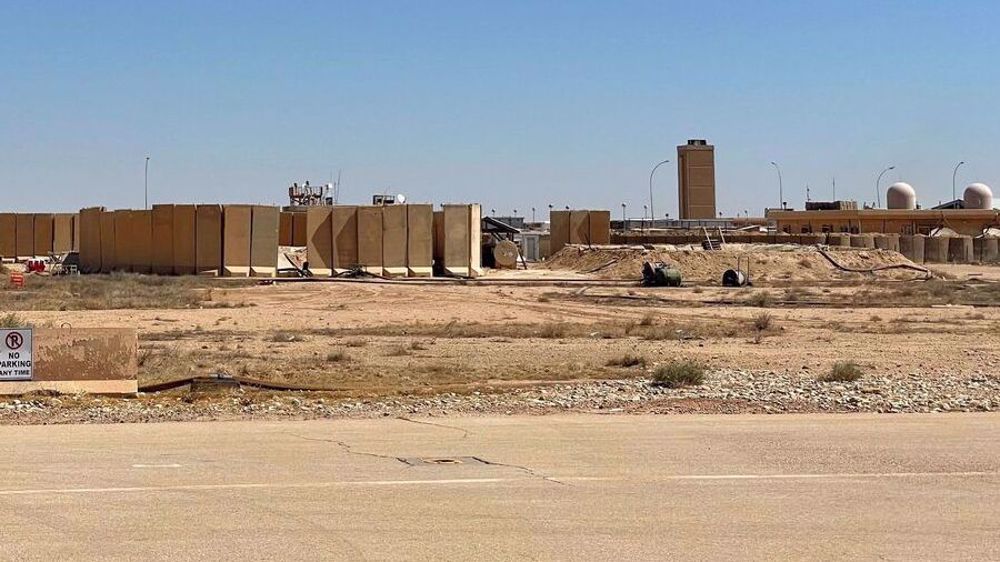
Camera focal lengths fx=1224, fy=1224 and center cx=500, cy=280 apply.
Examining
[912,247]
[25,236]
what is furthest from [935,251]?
[25,236]

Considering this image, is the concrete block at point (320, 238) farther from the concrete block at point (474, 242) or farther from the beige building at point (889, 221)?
the beige building at point (889, 221)

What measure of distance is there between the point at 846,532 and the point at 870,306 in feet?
109

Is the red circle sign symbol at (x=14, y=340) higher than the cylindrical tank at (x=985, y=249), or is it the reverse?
the cylindrical tank at (x=985, y=249)

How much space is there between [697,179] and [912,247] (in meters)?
44.1

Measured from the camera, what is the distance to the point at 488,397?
18.2 m

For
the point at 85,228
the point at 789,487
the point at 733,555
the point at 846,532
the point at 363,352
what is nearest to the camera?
the point at 733,555

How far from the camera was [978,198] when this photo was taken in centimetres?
11481

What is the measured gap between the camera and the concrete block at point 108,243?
187 feet

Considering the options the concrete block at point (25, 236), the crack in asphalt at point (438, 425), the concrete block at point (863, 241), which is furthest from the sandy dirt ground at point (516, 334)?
the concrete block at point (25, 236)

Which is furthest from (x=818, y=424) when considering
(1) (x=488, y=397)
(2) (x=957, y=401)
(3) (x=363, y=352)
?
(3) (x=363, y=352)

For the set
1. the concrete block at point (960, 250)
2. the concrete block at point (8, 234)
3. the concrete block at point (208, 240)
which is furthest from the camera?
the concrete block at point (960, 250)

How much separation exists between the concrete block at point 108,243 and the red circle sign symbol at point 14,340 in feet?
133

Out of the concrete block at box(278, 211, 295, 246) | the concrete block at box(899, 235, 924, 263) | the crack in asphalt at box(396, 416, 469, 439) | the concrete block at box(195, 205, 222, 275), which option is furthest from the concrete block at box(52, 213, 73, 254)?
the crack in asphalt at box(396, 416, 469, 439)

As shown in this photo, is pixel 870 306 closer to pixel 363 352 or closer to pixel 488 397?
pixel 363 352
